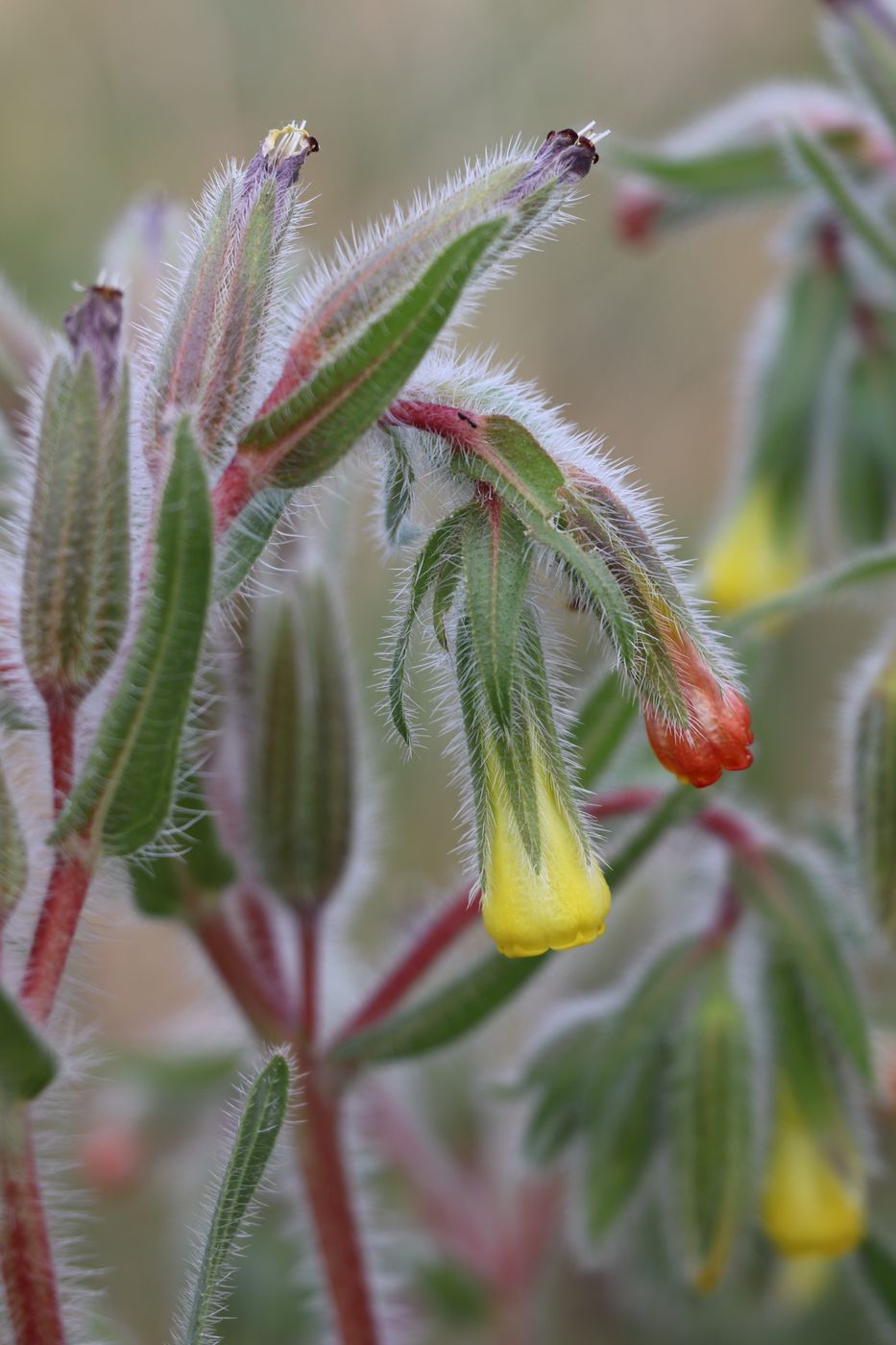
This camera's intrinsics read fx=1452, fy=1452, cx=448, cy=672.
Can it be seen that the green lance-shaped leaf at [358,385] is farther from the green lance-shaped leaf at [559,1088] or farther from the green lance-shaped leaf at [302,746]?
the green lance-shaped leaf at [559,1088]

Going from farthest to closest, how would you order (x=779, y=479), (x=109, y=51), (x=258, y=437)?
(x=109, y=51)
(x=779, y=479)
(x=258, y=437)

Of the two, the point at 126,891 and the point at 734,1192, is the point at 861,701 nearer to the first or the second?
the point at 734,1192

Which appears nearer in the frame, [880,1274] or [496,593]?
[496,593]

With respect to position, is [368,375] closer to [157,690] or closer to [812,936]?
[157,690]

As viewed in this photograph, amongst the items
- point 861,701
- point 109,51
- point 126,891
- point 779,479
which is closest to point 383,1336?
point 126,891

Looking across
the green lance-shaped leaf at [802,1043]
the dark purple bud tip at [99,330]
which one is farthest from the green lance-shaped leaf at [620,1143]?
the dark purple bud tip at [99,330]

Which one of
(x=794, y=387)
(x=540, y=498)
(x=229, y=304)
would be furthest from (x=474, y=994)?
(x=794, y=387)

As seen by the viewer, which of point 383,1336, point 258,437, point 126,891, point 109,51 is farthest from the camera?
point 109,51
